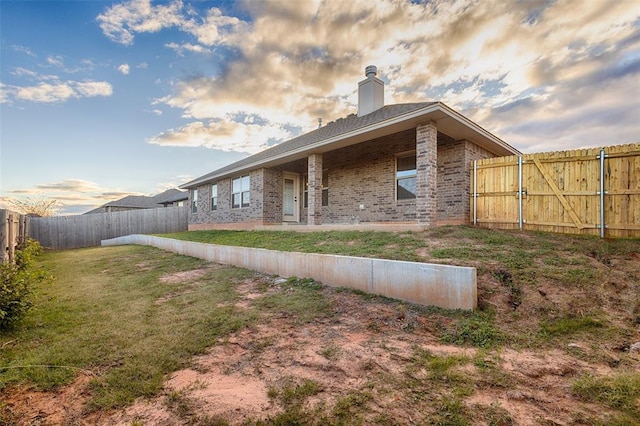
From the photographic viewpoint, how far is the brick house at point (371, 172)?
8.37 m

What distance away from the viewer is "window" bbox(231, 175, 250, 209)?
15348 millimetres

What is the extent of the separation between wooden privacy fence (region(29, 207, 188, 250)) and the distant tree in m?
8.30

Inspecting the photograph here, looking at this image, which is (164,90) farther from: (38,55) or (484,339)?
(484,339)

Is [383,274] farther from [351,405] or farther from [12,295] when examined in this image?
[12,295]

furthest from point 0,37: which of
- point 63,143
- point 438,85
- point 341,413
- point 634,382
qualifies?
point 438,85

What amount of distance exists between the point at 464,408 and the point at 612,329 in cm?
258

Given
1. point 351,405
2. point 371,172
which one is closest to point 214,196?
point 371,172

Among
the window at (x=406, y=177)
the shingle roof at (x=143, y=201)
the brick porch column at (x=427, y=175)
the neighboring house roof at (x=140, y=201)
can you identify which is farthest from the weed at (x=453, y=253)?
the shingle roof at (x=143, y=201)

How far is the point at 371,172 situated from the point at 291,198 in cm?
509

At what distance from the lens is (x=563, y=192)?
753 cm

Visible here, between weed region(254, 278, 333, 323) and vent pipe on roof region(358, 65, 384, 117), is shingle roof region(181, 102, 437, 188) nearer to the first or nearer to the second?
vent pipe on roof region(358, 65, 384, 117)

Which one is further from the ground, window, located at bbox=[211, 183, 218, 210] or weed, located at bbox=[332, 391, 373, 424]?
window, located at bbox=[211, 183, 218, 210]

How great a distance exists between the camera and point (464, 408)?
207cm

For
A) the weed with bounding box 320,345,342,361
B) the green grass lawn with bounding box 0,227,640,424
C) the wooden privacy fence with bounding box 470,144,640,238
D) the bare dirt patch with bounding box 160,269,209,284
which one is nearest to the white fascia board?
the wooden privacy fence with bounding box 470,144,640,238
